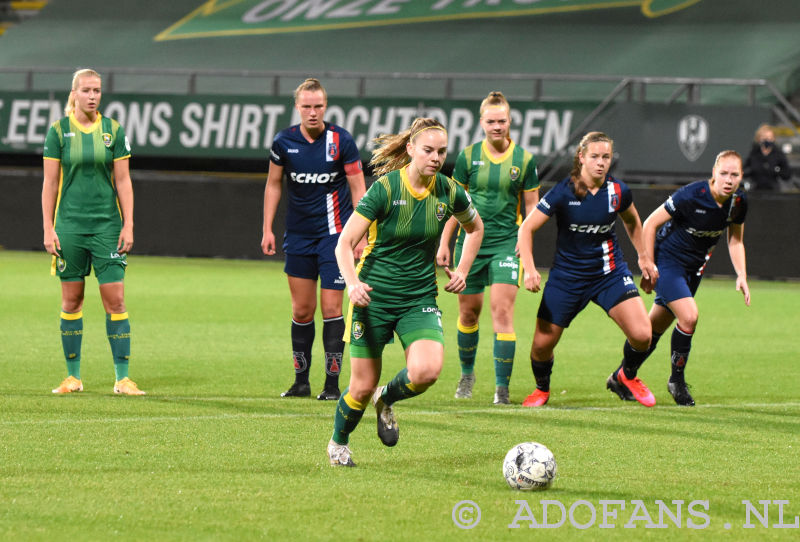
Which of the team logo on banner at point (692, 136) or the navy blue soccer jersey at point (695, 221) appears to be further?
the team logo on banner at point (692, 136)

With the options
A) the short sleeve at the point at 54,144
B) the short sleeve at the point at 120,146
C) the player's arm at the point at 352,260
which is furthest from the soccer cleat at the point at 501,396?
the short sleeve at the point at 54,144

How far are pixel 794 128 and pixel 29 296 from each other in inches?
498

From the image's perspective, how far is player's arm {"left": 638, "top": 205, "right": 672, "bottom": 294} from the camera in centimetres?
871

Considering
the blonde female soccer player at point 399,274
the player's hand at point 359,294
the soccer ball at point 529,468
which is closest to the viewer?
the soccer ball at point 529,468

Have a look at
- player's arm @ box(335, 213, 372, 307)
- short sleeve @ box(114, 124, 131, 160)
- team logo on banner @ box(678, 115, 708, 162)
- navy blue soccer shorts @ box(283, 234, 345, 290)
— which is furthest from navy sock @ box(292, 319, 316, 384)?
team logo on banner @ box(678, 115, 708, 162)

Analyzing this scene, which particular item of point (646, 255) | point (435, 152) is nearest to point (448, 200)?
point (435, 152)

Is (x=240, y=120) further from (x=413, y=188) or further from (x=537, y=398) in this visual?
(x=413, y=188)

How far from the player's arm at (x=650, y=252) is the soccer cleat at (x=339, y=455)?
9.30ft

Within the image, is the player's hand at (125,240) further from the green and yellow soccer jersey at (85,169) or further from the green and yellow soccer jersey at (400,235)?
the green and yellow soccer jersey at (400,235)

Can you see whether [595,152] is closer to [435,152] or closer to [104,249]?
[435,152]

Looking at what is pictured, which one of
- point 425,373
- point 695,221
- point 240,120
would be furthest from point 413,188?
point 240,120

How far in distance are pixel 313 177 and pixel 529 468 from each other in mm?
3620

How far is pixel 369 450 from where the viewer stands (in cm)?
714

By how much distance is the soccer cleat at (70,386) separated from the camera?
29.6 ft
